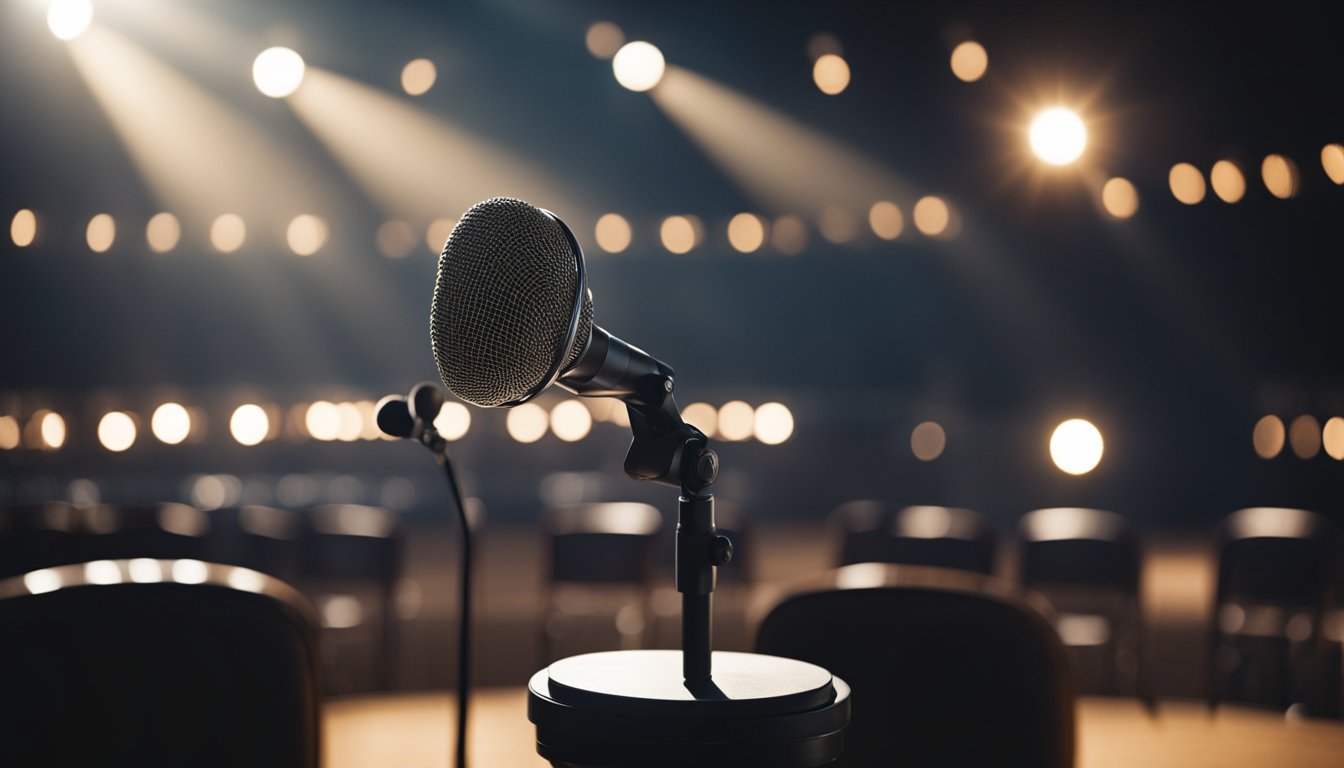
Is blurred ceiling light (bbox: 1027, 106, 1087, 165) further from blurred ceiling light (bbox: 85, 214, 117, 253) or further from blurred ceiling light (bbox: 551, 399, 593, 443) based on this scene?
blurred ceiling light (bbox: 85, 214, 117, 253)

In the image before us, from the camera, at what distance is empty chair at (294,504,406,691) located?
3.73m

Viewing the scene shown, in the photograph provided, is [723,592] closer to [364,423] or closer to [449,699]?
[449,699]

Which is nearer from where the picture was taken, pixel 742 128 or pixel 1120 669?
pixel 1120 669

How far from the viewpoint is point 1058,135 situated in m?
5.45

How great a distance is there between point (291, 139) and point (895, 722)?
6.58 metres

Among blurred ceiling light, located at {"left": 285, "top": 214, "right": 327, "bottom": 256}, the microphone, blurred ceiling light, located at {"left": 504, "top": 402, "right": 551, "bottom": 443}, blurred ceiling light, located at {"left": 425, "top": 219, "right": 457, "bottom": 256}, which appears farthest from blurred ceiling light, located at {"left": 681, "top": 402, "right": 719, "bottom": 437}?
the microphone

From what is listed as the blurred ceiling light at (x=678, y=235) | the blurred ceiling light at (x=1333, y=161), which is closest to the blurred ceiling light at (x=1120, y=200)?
the blurred ceiling light at (x=1333, y=161)

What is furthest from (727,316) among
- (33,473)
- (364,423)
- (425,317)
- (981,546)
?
(981,546)

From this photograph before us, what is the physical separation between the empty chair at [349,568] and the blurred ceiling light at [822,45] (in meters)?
2.74

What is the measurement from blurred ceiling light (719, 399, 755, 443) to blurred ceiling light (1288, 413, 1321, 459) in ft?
15.7

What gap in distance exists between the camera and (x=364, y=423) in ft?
34.9

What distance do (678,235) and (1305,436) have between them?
236 inches

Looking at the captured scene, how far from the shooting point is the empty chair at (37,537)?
11.8ft

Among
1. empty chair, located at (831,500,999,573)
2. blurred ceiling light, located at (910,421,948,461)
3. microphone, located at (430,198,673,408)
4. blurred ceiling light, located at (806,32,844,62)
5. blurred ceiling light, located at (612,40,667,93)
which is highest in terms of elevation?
blurred ceiling light, located at (612,40,667,93)
